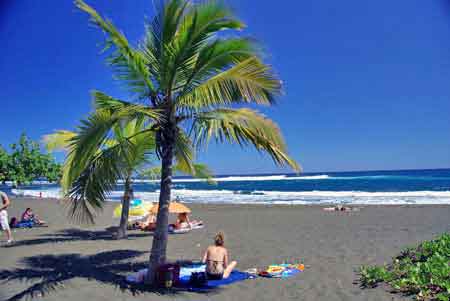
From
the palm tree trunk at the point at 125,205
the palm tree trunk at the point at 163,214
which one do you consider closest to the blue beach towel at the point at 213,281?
the palm tree trunk at the point at 163,214

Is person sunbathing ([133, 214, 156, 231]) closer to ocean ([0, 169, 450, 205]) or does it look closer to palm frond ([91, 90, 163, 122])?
ocean ([0, 169, 450, 205])

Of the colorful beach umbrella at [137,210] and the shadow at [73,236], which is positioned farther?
the colorful beach umbrella at [137,210]

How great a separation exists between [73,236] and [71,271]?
522 cm

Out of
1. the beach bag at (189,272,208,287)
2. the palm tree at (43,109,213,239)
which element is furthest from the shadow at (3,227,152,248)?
the beach bag at (189,272,208,287)

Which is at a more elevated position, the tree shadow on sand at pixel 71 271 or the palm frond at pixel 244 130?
the palm frond at pixel 244 130

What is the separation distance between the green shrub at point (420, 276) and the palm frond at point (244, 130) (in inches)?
88.9

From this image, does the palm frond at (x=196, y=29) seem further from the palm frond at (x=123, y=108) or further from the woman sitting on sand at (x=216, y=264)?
the woman sitting on sand at (x=216, y=264)

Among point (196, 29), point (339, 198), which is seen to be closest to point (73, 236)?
point (196, 29)

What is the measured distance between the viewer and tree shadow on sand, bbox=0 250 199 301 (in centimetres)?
564

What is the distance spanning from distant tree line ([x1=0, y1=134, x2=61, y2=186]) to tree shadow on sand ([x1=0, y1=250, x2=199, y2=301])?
7525mm

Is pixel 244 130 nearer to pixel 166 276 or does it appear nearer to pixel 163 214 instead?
pixel 163 214

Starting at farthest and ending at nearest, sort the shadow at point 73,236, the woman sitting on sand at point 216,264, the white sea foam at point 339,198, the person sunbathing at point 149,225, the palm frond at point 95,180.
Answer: the white sea foam at point 339,198 → the person sunbathing at point 149,225 → the shadow at point 73,236 → the woman sitting on sand at point 216,264 → the palm frond at point 95,180

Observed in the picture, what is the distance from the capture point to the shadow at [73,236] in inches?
404

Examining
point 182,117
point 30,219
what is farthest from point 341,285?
point 30,219
